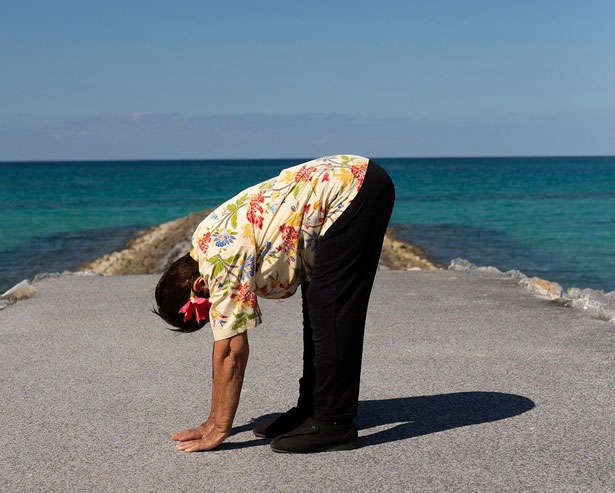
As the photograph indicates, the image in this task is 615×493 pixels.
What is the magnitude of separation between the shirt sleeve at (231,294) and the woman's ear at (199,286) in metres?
0.12

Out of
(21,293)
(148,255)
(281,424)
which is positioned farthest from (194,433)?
(148,255)

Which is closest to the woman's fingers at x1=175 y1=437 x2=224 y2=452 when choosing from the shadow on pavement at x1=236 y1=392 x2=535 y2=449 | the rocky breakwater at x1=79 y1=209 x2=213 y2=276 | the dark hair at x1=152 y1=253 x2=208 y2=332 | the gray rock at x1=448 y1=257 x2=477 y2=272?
the shadow on pavement at x1=236 y1=392 x2=535 y2=449

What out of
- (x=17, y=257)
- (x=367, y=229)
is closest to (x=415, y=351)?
(x=367, y=229)

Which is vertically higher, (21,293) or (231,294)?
(231,294)

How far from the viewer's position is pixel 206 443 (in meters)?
4.26

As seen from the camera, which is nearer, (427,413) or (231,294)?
(231,294)

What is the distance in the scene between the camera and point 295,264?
4031 millimetres

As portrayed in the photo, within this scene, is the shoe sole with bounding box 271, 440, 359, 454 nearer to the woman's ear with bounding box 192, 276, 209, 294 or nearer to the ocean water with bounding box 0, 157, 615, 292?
the woman's ear with bounding box 192, 276, 209, 294

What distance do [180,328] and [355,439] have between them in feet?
3.59

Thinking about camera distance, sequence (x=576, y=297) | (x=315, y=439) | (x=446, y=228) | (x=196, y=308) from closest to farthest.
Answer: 1. (x=196, y=308)
2. (x=315, y=439)
3. (x=576, y=297)
4. (x=446, y=228)

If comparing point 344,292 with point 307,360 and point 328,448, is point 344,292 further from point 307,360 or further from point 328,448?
point 328,448

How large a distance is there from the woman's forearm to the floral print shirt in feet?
0.20

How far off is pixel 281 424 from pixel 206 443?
0.44 meters

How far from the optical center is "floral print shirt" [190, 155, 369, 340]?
3.90 meters
